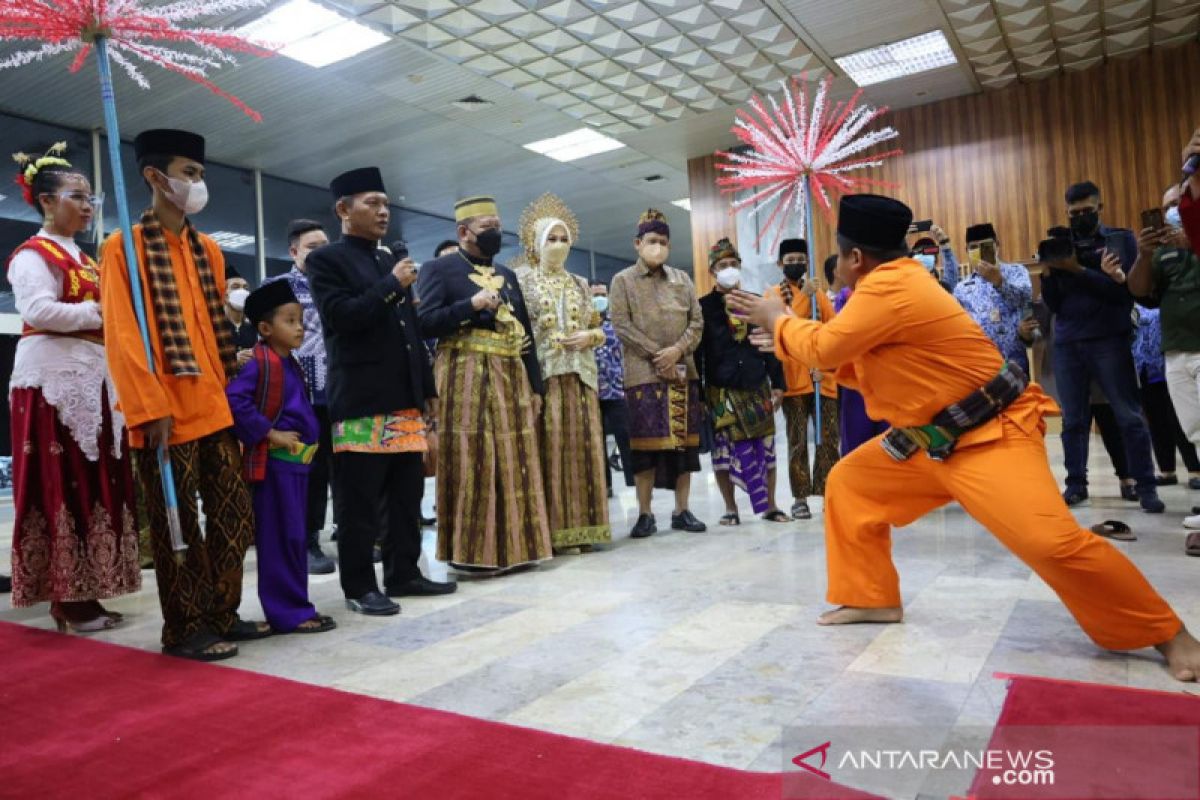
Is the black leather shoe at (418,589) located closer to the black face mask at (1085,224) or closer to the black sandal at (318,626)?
the black sandal at (318,626)

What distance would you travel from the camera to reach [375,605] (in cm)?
303

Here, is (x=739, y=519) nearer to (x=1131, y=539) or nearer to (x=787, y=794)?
(x=1131, y=539)

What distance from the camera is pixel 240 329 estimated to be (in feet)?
17.0

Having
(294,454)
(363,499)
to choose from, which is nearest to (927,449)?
(363,499)

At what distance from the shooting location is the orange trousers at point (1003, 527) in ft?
6.72

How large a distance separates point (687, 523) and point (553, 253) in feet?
5.17

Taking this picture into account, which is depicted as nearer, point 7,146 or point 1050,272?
point 1050,272

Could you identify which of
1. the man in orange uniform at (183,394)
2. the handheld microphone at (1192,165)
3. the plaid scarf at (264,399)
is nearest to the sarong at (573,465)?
the plaid scarf at (264,399)

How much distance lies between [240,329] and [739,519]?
314cm

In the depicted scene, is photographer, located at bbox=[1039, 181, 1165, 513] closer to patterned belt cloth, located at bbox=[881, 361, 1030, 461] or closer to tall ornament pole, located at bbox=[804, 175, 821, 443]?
tall ornament pole, located at bbox=[804, 175, 821, 443]

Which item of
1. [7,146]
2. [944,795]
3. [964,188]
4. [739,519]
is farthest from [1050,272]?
[7,146]

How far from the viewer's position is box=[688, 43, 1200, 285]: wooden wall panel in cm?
898

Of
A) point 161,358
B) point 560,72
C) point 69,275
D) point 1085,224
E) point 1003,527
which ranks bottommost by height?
point 1003,527

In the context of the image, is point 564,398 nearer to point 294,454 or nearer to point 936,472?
point 294,454
